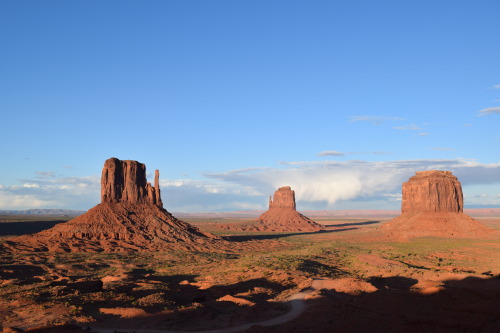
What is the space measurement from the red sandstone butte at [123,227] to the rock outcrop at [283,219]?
61.5m

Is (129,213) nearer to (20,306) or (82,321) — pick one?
(20,306)

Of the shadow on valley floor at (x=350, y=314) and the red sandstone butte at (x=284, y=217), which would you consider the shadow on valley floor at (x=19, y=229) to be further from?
the shadow on valley floor at (x=350, y=314)

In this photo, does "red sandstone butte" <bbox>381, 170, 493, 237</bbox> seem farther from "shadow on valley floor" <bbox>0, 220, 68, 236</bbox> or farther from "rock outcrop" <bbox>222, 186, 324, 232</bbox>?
"shadow on valley floor" <bbox>0, 220, 68, 236</bbox>

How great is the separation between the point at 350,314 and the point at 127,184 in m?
62.3

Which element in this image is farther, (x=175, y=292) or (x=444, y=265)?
(x=444, y=265)

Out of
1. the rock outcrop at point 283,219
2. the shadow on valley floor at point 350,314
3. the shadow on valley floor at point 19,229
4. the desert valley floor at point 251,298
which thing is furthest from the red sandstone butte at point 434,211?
the shadow on valley floor at point 19,229

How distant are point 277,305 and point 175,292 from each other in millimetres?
10195

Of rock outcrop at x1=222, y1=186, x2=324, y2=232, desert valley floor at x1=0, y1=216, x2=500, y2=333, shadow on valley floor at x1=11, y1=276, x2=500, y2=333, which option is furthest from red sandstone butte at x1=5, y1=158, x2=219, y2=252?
rock outcrop at x1=222, y1=186, x2=324, y2=232

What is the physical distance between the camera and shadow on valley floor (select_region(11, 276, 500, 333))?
20.2 meters

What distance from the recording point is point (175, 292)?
3183 cm

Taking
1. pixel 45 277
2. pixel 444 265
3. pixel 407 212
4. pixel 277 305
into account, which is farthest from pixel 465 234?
pixel 45 277

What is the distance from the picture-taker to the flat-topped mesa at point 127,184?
74.6m

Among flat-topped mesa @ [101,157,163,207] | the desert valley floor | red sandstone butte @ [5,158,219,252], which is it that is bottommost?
the desert valley floor

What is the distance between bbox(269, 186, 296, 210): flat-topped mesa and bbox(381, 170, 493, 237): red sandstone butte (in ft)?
182
